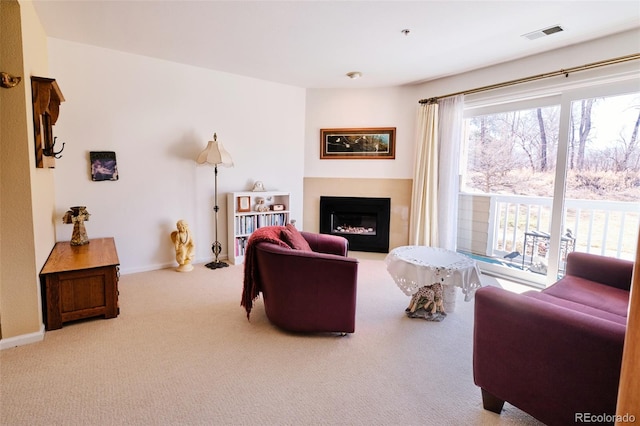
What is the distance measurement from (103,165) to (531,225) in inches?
191

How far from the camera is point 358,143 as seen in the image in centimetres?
487

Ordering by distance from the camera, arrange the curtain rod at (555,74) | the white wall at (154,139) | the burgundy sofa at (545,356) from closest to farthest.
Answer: the burgundy sofa at (545,356) → the curtain rod at (555,74) → the white wall at (154,139)

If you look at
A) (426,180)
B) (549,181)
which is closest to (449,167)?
(426,180)

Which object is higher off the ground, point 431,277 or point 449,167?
point 449,167

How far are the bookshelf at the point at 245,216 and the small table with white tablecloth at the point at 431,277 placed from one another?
7.11 ft

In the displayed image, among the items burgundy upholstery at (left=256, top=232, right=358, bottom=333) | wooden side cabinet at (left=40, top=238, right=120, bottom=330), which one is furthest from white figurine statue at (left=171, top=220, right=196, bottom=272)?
burgundy upholstery at (left=256, top=232, right=358, bottom=333)

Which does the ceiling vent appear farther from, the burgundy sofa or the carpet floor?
the carpet floor

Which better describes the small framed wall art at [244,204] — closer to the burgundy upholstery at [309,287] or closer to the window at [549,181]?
the burgundy upholstery at [309,287]

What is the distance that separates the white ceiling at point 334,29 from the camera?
8.14 ft

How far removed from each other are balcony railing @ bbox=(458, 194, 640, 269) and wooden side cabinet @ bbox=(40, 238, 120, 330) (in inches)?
158

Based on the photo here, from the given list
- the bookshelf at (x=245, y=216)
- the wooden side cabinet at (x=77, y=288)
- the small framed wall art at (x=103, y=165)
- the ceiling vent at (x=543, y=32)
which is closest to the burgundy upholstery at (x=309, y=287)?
the wooden side cabinet at (x=77, y=288)

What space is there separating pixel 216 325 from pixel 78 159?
2.36m

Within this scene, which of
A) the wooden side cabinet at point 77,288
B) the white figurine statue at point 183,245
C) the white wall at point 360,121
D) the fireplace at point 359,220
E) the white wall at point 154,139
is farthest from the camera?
the fireplace at point 359,220

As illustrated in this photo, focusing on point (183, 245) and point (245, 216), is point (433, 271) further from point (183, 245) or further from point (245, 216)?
point (183, 245)
